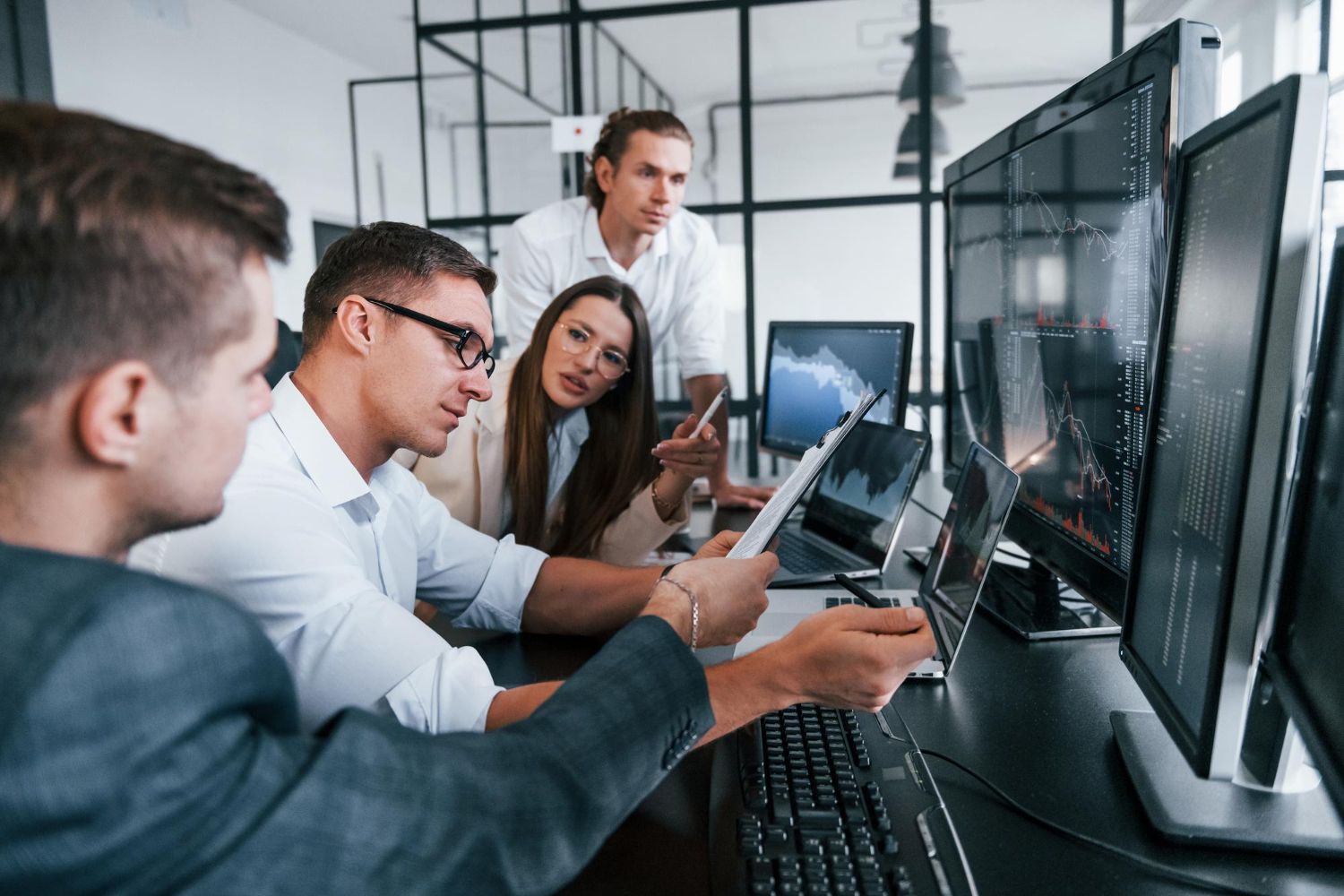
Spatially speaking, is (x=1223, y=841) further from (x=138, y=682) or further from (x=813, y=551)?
(x=813, y=551)

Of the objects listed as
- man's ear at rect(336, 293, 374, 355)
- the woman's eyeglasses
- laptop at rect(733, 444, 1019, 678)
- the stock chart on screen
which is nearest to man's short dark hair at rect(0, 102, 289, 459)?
man's ear at rect(336, 293, 374, 355)

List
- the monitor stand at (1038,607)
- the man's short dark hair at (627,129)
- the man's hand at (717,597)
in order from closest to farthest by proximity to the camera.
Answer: the man's hand at (717,597) < the monitor stand at (1038,607) < the man's short dark hair at (627,129)

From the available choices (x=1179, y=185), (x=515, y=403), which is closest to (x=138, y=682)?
(x=1179, y=185)

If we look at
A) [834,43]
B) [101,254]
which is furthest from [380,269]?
[834,43]

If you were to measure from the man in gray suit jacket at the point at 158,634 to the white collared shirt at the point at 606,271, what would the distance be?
2.16m

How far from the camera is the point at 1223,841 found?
68cm

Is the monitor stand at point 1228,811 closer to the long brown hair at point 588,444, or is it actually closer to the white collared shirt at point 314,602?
the white collared shirt at point 314,602

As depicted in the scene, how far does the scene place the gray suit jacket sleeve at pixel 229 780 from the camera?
0.41 meters

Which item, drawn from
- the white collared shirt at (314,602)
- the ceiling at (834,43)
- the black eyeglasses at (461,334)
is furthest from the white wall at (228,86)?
the white collared shirt at (314,602)

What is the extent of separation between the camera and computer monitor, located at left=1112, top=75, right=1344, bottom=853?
58cm

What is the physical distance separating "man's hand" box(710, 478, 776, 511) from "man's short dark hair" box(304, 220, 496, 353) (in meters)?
1.04

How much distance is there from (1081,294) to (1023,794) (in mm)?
575

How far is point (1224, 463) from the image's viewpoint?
65 cm

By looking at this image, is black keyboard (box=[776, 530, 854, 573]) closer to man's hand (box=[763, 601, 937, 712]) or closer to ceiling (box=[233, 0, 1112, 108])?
man's hand (box=[763, 601, 937, 712])
